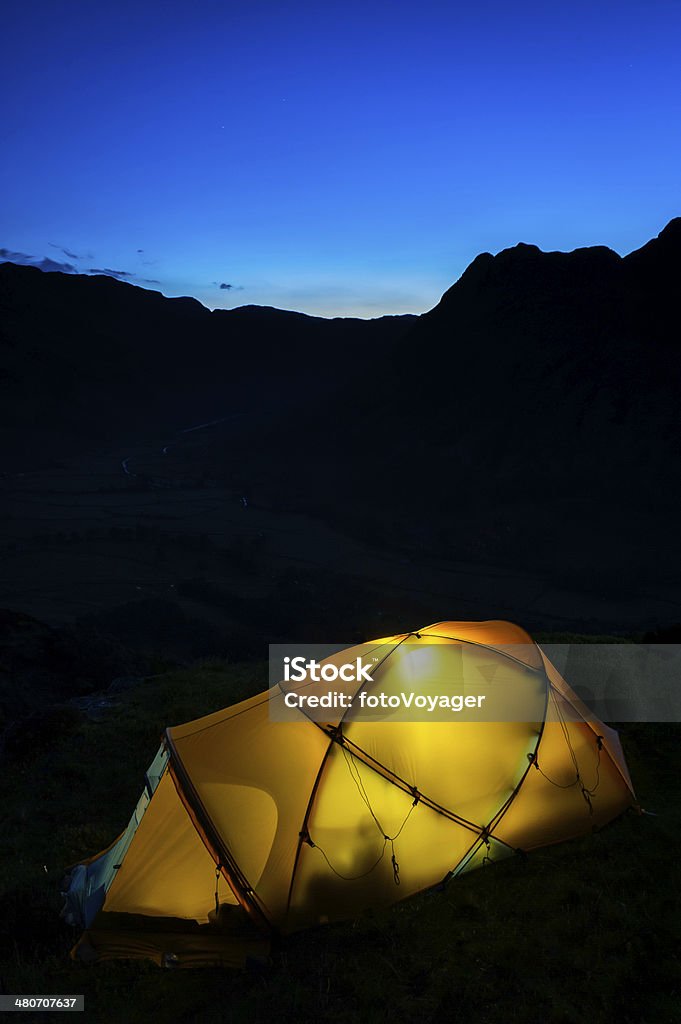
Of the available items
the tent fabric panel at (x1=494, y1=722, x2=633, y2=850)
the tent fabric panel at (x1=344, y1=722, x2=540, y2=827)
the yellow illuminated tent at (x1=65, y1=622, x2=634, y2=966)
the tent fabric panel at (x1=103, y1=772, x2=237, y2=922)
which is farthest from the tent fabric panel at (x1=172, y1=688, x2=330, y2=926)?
the tent fabric panel at (x1=494, y1=722, x2=633, y2=850)

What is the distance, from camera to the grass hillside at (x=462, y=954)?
5.21m

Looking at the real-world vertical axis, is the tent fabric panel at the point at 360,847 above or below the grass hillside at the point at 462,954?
above

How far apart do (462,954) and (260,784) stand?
2.27 metres

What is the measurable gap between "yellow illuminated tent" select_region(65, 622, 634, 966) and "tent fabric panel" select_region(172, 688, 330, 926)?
0.04ft

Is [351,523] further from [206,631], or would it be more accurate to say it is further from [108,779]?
[108,779]

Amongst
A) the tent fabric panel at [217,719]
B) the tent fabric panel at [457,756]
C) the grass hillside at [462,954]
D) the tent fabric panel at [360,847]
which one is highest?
the tent fabric panel at [217,719]

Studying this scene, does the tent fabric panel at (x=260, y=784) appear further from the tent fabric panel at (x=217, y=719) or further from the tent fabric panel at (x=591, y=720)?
the tent fabric panel at (x=591, y=720)

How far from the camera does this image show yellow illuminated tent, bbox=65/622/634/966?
20.2ft

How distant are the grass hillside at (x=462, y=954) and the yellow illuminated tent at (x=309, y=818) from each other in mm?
236

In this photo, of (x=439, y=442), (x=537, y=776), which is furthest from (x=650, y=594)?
(x=537, y=776)

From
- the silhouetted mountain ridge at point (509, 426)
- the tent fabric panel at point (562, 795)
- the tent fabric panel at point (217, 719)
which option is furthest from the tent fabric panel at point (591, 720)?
the silhouetted mountain ridge at point (509, 426)

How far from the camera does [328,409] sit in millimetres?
89938

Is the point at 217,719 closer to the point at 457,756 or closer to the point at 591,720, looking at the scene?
the point at 457,756

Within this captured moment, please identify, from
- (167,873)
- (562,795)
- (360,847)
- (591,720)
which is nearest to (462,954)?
(360,847)
